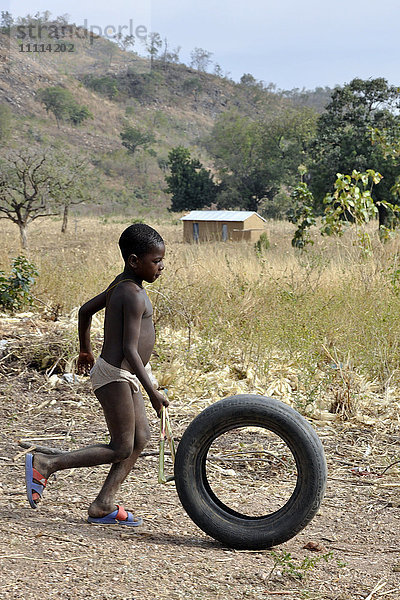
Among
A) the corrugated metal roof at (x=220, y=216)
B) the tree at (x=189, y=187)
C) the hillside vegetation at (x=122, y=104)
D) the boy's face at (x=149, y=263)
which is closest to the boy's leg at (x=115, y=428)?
the boy's face at (x=149, y=263)

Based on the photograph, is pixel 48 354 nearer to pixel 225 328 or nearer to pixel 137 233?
pixel 225 328

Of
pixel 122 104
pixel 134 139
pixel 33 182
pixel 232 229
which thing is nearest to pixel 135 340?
pixel 33 182

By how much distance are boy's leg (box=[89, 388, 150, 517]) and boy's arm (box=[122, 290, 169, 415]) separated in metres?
0.18

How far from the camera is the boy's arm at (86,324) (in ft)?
9.84

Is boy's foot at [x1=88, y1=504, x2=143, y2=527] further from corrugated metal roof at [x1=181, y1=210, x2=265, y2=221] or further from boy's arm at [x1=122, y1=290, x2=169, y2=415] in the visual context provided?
corrugated metal roof at [x1=181, y1=210, x2=265, y2=221]

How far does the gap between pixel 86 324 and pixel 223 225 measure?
2181 centimetres

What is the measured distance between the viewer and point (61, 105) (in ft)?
245

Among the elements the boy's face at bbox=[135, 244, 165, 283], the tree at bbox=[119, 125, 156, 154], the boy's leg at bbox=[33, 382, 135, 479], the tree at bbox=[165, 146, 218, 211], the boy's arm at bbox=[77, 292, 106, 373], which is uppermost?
the tree at bbox=[119, 125, 156, 154]

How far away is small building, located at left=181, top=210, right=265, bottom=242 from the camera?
24.1 m

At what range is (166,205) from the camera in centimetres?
5869

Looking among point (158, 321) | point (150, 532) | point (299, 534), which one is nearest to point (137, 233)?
point (150, 532)

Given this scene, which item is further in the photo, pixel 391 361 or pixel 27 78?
pixel 27 78

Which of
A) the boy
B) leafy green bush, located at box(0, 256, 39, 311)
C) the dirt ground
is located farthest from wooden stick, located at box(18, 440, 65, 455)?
leafy green bush, located at box(0, 256, 39, 311)

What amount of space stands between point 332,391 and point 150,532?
254cm
